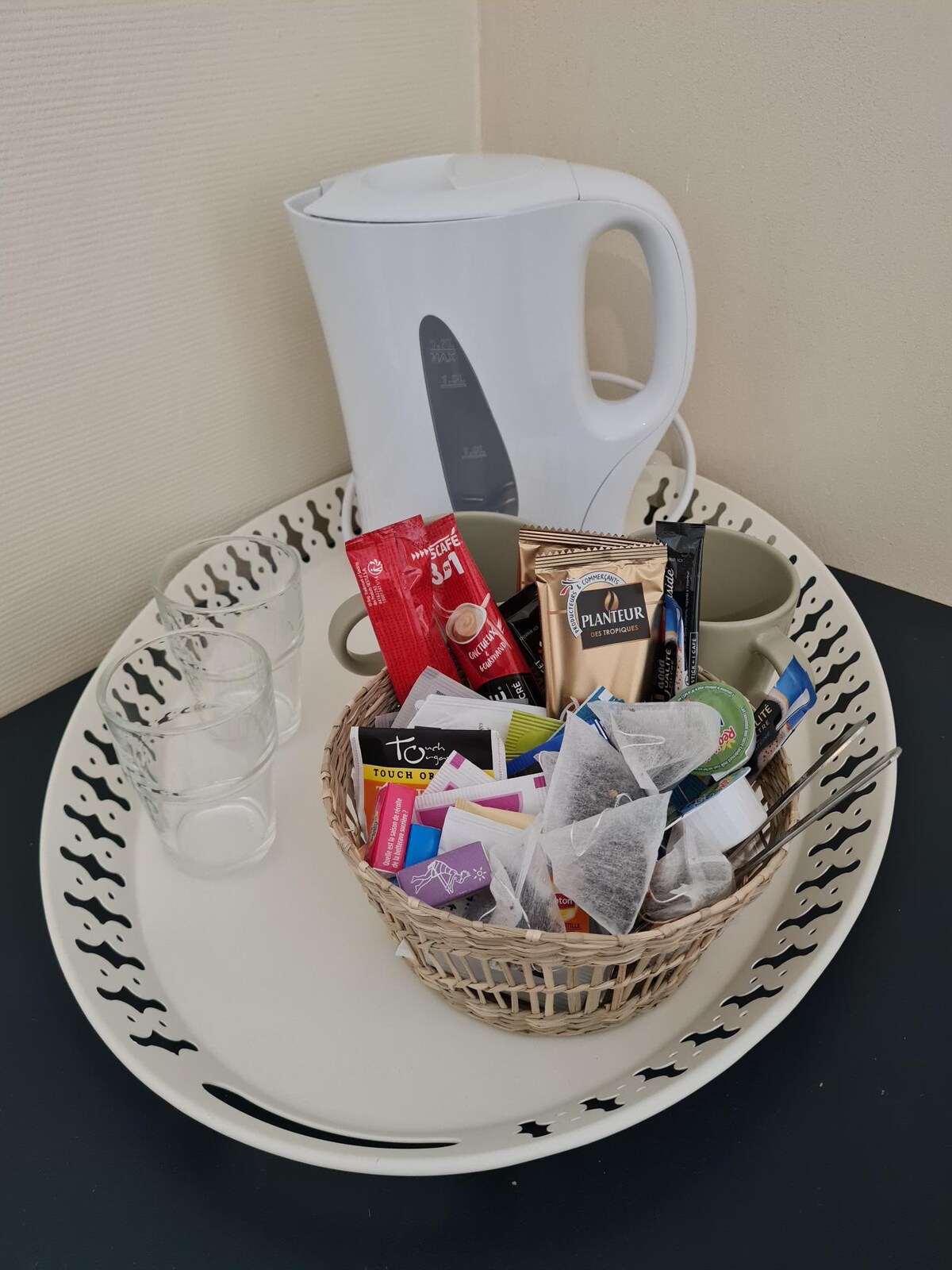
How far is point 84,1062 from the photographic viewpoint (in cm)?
51

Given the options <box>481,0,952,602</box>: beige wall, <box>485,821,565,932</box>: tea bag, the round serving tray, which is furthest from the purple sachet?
<box>481,0,952,602</box>: beige wall

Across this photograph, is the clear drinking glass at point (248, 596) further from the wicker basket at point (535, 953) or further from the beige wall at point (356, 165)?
the wicker basket at point (535, 953)

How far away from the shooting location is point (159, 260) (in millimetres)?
705

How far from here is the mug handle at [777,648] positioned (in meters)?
0.53

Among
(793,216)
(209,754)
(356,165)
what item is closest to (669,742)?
(209,754)

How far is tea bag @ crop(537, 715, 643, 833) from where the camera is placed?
0.45m

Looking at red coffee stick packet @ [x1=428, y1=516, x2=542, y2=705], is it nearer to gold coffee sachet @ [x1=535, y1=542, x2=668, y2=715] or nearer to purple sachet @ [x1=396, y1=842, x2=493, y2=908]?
gold coffee sachet @ [x1=535, y1=542, x2=668, y2=715]

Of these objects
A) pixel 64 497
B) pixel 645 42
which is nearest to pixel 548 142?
pixel 645 42

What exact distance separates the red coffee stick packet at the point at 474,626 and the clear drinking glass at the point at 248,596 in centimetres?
14

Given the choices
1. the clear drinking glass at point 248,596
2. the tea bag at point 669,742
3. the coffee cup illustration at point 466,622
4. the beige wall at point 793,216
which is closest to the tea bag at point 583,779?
the tea bag at point 669,742

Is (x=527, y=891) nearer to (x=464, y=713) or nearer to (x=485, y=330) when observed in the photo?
(x=464, y=713)

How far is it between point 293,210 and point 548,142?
34 centimetres

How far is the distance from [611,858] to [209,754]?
0.29 metres

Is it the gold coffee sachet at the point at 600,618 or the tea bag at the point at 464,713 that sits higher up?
the gold coffee sachet at the point at 600,618
